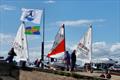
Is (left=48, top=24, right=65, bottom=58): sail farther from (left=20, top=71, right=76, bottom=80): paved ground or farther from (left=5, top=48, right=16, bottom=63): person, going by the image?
(left=20, top=71, right=76, bottom=80): paved ground

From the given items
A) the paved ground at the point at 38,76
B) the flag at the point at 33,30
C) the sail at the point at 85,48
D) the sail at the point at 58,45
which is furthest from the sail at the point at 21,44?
the paved ground at the point at 38,76

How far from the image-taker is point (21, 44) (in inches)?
1650

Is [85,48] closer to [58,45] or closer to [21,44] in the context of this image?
[58,45]

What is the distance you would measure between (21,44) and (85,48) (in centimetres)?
595

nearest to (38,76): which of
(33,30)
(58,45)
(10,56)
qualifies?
(10,56)

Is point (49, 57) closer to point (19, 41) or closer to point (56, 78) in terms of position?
point (19, 41)

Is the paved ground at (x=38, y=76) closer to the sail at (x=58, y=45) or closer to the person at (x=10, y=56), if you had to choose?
the person at (x=10, y=56)

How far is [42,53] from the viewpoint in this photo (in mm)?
37469

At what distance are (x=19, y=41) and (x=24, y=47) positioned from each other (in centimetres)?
80

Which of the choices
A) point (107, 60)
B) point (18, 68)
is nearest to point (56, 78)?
point (18, 68)

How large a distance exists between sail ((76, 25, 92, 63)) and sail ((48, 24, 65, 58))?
1.27m

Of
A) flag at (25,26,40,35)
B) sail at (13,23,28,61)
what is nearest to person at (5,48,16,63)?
sail at (13,23,28,61)

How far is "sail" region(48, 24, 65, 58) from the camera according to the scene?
3906 centimetres

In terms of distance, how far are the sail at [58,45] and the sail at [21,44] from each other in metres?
2.45
